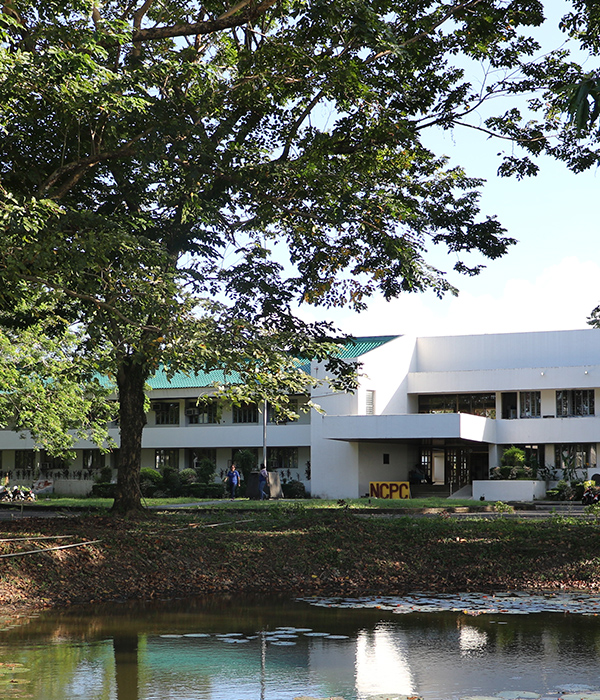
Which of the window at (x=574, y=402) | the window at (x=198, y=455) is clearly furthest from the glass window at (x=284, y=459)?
the window at (x=574, y=402)

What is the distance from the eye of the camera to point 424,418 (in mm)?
42594

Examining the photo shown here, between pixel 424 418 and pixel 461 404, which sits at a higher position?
pixel 461 404

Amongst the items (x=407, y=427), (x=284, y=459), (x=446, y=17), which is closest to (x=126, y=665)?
(x=446, y=17)

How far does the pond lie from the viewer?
265 inches

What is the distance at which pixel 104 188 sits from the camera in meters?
18.1

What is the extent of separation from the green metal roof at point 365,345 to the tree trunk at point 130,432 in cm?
2483

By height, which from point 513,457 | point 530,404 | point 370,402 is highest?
point 370,402

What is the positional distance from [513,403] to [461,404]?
2997mm

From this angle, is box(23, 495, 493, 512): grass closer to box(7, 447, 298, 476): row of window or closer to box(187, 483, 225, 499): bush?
box(187, 483, 225, 499): bush

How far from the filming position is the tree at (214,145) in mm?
12945

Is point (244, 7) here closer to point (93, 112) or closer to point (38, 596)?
point (93, 112)

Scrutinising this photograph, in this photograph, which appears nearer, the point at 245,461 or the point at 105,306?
the point at 105,306

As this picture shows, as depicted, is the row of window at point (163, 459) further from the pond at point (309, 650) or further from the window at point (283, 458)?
the pond at point (309, 650)

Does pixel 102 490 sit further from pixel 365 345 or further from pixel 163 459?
pixel 365 345
